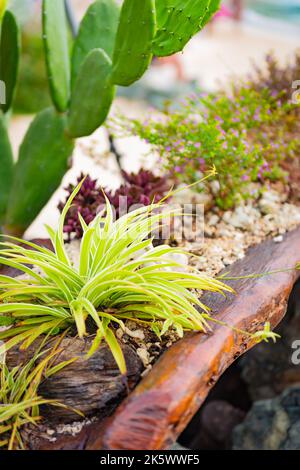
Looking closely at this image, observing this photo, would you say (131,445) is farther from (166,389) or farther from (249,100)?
(249,100)

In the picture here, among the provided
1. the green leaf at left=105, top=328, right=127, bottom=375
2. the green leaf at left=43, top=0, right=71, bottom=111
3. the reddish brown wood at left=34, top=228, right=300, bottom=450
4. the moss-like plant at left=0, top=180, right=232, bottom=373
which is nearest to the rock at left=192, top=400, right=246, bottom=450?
the reddish brown wood at left=34, top=228, right=300, bottom=450

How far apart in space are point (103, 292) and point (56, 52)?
1448 mm

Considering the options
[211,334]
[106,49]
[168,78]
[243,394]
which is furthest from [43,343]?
[168,78]

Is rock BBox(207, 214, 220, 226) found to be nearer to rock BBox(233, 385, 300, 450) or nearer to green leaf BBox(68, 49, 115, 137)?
green leaf BBox(68, 49, 115, 137)

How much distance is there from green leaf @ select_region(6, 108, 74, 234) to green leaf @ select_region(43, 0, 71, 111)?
0.10 meters

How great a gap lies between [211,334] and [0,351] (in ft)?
2.23

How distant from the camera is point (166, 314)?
1.92 metres

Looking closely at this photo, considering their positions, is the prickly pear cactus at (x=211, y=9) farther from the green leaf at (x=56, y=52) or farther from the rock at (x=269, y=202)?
the rock at (x=269, y=202)

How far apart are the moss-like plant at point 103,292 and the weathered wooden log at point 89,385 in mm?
85


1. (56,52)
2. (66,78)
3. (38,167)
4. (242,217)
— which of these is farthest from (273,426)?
(56,52)

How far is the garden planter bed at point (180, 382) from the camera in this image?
5.30 feet

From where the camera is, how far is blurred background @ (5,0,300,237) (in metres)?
5.58

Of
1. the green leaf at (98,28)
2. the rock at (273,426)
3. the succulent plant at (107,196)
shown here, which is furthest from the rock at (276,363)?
→ the green leaf at (98,28)

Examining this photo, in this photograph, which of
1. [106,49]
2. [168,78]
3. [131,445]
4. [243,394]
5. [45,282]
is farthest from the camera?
[168,78]
